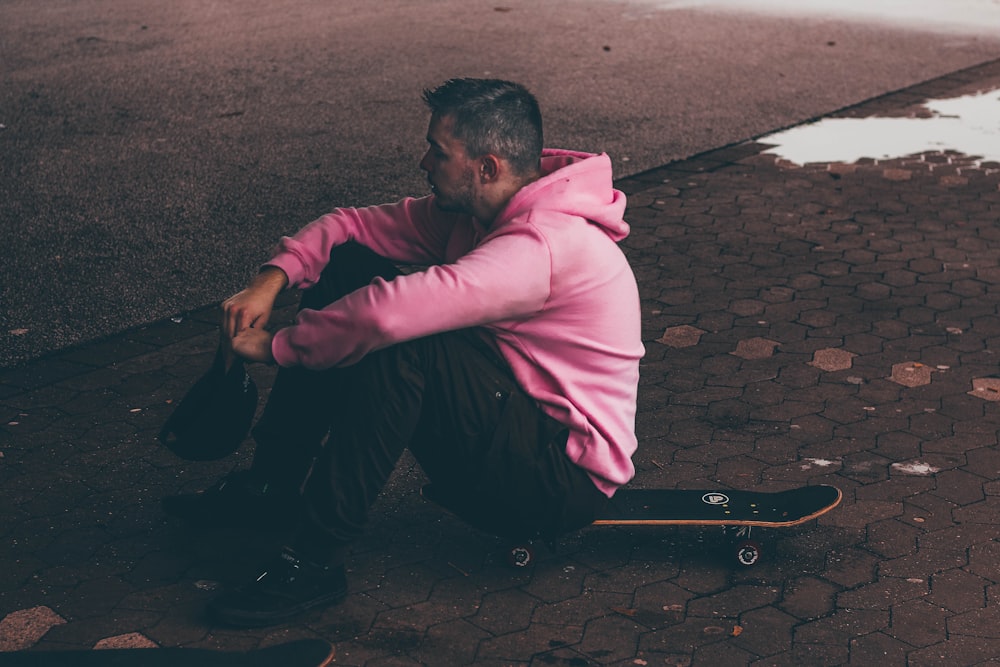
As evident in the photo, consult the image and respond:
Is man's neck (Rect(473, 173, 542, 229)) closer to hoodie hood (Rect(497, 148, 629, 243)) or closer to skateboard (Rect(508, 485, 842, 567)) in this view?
hoodie hood (Rect(497, 148, 629, 243))

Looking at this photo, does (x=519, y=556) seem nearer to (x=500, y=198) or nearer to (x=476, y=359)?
(x=476, y=359)

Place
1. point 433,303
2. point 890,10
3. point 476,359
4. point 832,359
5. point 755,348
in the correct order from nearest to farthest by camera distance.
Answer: point 433,303 < point 476,359 < point 832,359 < point 755,348 < point 890,10

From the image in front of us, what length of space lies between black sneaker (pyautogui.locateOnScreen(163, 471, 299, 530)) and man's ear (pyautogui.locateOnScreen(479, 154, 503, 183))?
1156mm

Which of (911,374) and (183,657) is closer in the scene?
(183,657)

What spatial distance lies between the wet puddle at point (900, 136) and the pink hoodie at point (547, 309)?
17.0 feet

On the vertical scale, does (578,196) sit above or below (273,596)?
above

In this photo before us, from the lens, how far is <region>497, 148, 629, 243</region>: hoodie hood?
136 inches

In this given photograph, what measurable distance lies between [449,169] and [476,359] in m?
0.53

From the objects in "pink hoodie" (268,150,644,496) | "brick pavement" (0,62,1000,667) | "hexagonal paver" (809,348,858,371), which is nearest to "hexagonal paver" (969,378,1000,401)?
"brick pavement" (0,62,1000,667)

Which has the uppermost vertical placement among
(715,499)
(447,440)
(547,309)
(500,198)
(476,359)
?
(500,198)

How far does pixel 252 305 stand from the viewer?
11.8ft

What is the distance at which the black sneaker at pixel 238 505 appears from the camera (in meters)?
3.97

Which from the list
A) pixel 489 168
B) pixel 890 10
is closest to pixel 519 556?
pixel 489 168

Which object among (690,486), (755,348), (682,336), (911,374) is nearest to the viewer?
(690,486)
